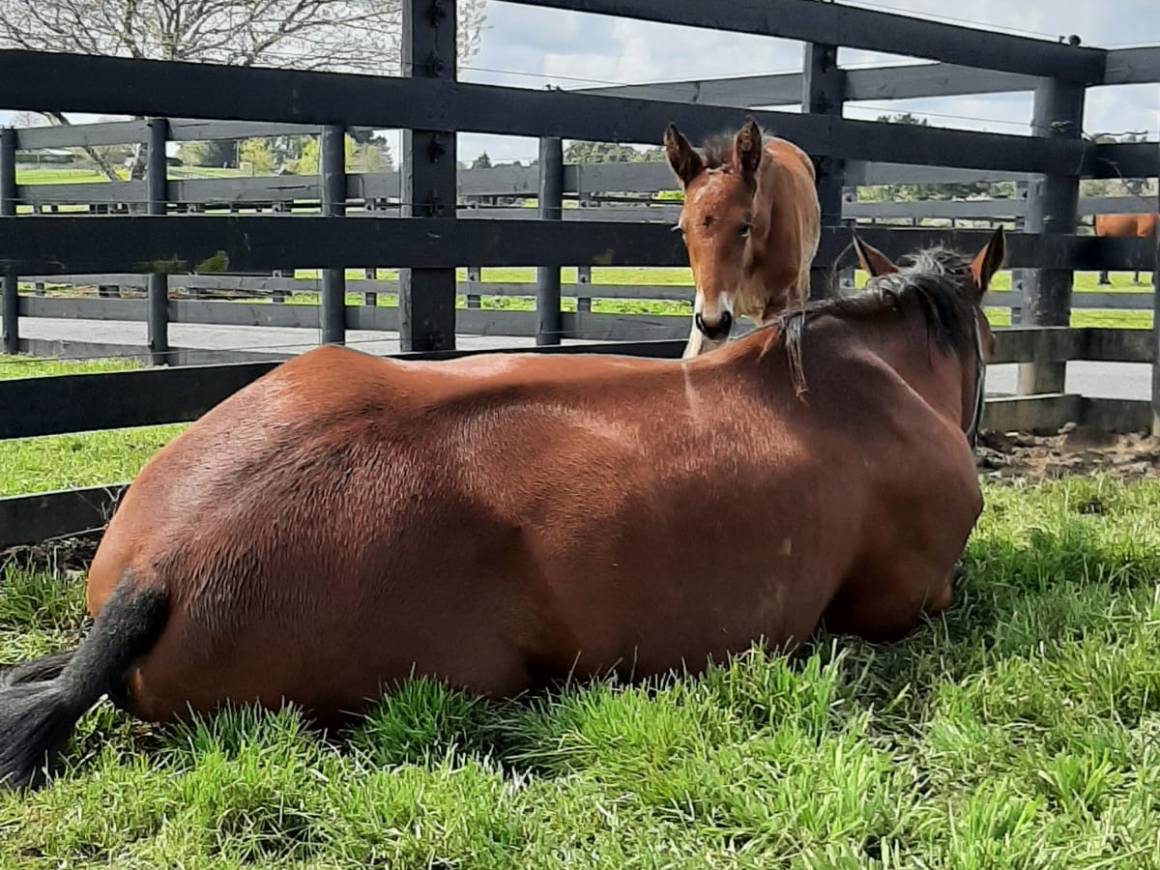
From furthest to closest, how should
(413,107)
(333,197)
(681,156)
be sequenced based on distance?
(333,197) → (681,156) → (413,107)

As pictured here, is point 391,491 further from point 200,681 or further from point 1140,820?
point 1140,820

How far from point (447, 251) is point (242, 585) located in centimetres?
269

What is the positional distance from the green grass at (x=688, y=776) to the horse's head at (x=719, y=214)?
233 cm

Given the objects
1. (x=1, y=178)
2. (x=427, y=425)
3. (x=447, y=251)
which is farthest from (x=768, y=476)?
(x=1, y=178)

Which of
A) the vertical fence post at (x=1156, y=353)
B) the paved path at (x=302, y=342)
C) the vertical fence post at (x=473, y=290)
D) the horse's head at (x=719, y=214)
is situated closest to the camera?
the horse's head at (x=719, y=214)

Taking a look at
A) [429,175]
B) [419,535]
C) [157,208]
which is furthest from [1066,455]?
[157,208]

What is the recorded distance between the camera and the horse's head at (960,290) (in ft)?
12.3

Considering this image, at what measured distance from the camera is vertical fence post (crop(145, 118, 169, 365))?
10344mm

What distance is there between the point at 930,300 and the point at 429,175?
220 centimetres

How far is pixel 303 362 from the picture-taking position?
3.01m

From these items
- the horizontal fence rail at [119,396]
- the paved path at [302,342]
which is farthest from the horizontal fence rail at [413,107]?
the paved path at [302,342]

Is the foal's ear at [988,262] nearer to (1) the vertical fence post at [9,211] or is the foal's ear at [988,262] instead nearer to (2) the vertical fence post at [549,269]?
(2) the vertical fence post at [549,269]

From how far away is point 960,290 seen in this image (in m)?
3.83

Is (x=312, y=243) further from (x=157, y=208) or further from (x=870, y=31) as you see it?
(x=157, y=208)
